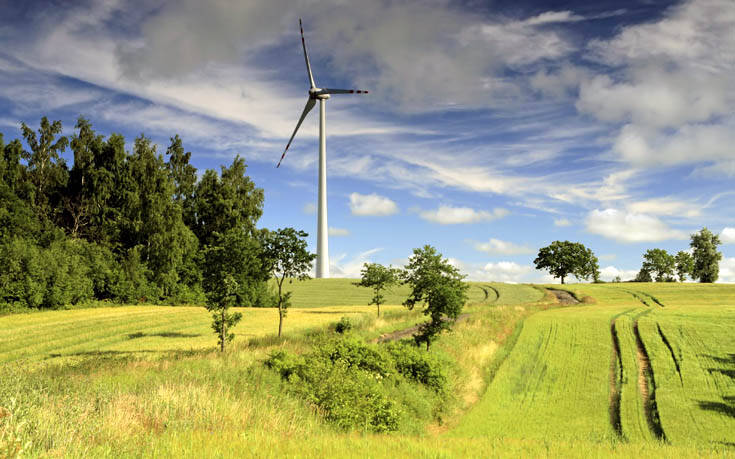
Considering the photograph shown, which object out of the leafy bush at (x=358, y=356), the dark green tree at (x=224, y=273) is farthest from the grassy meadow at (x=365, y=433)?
the leafy bush at (x=358, y=356)

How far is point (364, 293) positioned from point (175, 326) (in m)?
49.7

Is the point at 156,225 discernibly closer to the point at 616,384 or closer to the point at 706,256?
the point at 616,384

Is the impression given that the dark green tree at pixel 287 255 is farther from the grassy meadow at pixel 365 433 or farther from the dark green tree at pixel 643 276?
the dark green tree at pixel 643 276

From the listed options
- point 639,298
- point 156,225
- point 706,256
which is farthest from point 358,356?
point 706,256

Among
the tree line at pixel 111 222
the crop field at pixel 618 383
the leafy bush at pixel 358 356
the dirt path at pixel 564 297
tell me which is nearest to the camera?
the crop field at pixel 618 383

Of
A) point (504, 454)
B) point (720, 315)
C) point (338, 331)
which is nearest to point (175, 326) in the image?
point (338, 331)

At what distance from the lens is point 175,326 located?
45.0 m

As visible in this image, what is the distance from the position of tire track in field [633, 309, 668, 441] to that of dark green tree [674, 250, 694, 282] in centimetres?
11850

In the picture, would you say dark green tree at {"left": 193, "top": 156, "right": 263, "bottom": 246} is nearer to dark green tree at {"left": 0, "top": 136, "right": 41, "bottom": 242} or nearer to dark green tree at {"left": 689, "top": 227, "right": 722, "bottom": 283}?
dark green tree at {"left": 0, "top": 136, "right": 41, "bottom": 242}

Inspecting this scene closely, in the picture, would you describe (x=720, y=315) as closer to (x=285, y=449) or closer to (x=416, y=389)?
(x=416, y=389)

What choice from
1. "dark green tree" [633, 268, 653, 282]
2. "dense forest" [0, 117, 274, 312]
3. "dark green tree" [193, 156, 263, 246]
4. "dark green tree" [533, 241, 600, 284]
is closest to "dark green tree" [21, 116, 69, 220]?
"dense forest" [0, 117, 274, 312]

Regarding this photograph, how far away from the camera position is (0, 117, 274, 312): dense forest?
54844mm

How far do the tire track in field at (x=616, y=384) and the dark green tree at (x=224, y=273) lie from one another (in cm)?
2216

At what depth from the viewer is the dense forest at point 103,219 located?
54.8 metres
